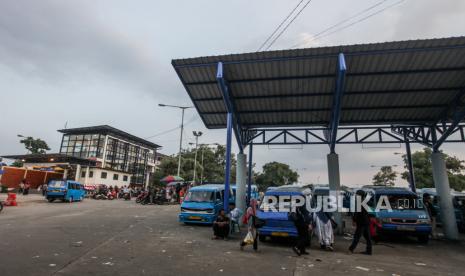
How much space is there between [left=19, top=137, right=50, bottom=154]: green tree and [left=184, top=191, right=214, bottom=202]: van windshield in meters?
55.1

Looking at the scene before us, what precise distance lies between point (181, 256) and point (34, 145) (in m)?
61.3

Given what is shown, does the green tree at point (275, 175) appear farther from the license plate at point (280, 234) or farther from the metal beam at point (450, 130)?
the license plate at point (280, 234)

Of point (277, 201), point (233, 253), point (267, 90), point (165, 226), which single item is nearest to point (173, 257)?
point (233, 253)

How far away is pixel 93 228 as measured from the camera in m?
10.9

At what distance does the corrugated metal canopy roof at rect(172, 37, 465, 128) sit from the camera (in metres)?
9.70

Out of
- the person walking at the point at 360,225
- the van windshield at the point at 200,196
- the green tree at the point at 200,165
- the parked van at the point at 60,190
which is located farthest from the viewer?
the green tree at the point at 200,165

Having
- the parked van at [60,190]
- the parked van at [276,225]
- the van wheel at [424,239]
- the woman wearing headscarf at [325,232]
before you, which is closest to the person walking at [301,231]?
the parked van at [276,225]

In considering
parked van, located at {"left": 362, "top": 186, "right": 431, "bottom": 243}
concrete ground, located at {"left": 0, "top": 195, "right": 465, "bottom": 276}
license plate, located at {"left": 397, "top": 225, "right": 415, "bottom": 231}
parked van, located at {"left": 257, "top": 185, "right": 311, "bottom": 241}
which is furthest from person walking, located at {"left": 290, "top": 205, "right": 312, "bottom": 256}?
license plate, located at {"left": 397, "top": 225, "right": 415, "bottom": 231}

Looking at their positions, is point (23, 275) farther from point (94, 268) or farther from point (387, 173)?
point (387, 173)

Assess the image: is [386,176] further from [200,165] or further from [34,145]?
[34,145]

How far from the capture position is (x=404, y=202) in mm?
10508

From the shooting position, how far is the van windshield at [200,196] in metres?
13.6

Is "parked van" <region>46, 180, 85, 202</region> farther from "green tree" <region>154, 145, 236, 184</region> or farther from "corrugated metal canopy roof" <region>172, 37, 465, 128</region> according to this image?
"green tree" <region>154, 145, 236, 184</region>

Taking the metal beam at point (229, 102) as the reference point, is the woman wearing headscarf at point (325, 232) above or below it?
below
